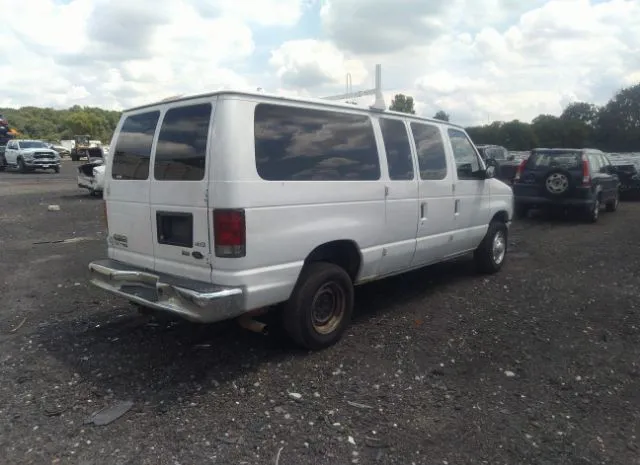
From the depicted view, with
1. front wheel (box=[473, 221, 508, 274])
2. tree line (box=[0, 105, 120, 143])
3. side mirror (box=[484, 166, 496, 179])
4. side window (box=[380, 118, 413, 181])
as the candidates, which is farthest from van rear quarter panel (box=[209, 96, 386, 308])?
tree line (box=[0, 105, 120, 143])

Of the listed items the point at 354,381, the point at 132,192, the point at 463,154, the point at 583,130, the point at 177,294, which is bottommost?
the point at 354,381

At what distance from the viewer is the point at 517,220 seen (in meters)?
12.2

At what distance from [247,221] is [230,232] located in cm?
14

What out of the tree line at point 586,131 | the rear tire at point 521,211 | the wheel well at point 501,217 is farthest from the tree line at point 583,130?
the wheel well at point 501,217

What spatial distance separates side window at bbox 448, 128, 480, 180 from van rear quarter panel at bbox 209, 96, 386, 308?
2239 millimetres

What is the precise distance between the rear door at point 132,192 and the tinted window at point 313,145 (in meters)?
1.07

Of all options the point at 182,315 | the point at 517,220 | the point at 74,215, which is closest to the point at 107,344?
the point at 182,315

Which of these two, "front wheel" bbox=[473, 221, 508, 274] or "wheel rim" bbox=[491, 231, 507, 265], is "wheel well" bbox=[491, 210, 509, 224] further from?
"wheel rim" bbox=[491, 231, 507, 265]

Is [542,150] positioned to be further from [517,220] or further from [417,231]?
[417,231]

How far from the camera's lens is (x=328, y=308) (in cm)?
450

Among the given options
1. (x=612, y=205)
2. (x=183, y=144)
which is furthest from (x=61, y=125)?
(x=183, y=144)

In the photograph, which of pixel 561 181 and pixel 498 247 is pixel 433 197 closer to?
pixel 498 247

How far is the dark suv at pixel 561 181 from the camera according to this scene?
11180mm

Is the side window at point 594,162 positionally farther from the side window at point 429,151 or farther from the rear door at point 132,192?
the rear door at point 132,192
